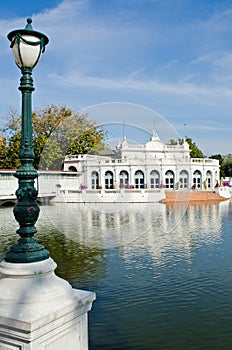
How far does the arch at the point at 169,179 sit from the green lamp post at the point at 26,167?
4730cm

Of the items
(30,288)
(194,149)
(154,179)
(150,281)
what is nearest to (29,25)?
(30,288)

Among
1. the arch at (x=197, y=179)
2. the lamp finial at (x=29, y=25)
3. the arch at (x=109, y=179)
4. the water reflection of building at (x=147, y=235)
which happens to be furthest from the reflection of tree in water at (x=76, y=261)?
the arch at (x=197, y=179)

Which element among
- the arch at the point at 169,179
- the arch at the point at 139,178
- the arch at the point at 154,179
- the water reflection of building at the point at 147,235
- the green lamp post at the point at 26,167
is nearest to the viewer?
the green lamp post at the point at 26,167

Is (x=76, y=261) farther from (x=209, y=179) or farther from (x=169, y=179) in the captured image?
(x=209, y=179)

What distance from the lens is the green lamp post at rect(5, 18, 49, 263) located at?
4.71 meters

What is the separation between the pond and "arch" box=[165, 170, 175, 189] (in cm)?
3214

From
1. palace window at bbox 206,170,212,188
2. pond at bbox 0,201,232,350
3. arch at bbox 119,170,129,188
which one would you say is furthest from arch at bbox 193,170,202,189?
pond at bbox 0,201,232,350

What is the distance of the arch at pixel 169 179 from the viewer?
51.8 meters

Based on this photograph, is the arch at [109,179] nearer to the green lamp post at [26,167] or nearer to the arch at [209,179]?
the arch at [209,179]

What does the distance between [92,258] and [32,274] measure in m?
8.98

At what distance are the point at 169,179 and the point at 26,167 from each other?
157 feet

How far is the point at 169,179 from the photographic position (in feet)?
170

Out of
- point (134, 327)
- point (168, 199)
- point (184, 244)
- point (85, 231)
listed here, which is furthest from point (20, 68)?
point (168, 199)

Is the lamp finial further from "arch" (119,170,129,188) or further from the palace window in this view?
the palace window
